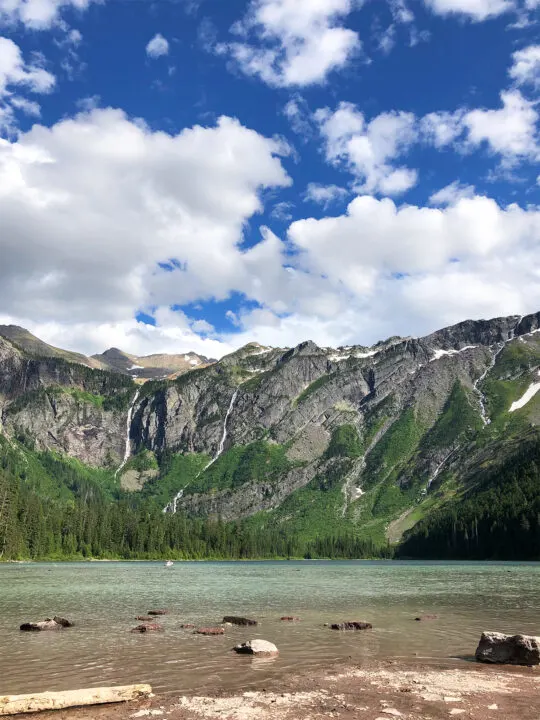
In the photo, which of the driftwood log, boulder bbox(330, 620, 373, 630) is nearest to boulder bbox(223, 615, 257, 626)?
boulder bbox(330, 620, 373, 630)

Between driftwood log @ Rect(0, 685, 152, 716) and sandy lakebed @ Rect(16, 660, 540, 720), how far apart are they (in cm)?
28

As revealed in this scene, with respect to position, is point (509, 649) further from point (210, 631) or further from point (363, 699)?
point (210, 631)

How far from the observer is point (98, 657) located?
100 ft

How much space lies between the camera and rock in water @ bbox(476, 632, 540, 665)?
28.8 metres

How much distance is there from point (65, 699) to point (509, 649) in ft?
71.5

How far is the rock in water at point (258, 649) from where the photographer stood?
103ft

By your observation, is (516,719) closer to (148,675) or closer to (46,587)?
(148,675)

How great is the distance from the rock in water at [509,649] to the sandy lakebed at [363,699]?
5.05 feet

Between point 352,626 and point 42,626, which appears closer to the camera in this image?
point 42,626

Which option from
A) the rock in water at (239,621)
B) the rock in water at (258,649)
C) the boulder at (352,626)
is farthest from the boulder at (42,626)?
the boulder at (352,626)

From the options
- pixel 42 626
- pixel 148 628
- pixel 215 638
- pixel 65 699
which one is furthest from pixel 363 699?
pixel 42 626

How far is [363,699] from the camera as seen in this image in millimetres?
21531

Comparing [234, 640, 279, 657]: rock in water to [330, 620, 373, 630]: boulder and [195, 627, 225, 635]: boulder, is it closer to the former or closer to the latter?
[195, 627, 225, 635]: boulder

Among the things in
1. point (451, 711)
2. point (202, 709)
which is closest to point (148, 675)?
point (202, 709)
